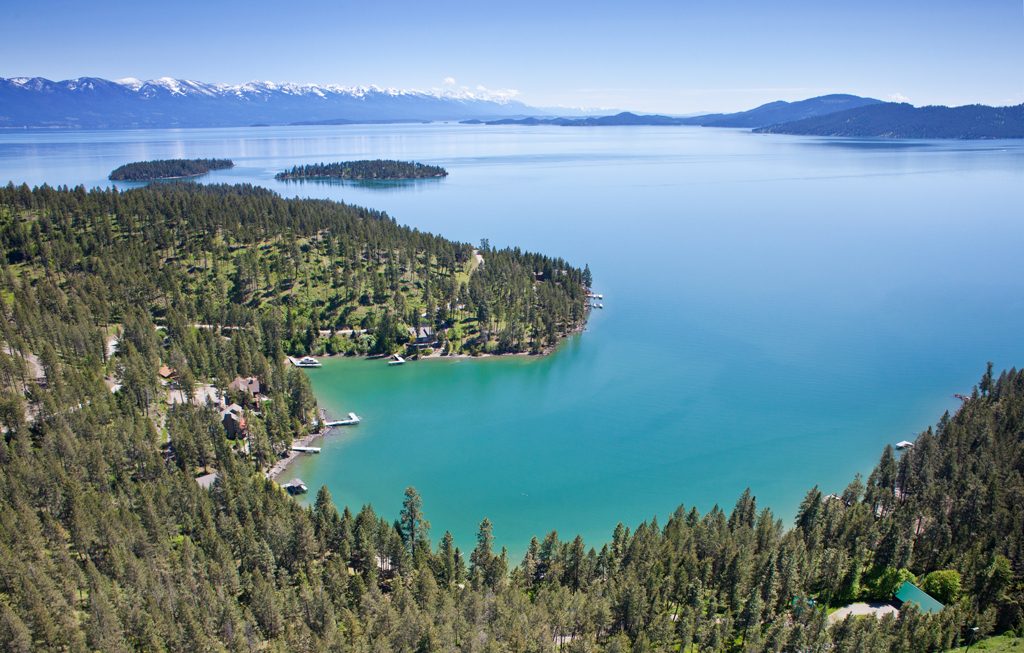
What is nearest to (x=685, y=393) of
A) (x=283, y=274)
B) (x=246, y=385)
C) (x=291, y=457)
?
(x=291, y=457)

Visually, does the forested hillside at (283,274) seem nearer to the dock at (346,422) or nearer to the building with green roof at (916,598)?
the dock at (346,422)

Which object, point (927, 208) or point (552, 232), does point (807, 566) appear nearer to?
point (552, 232)

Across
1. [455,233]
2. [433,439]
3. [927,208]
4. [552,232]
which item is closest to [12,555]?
[433,439]

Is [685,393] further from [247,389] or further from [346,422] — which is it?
[247,389]

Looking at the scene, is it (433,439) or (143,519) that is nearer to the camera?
(143,519)

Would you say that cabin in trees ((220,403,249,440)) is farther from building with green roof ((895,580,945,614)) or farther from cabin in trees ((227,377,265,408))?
building with green roof ((895,580,945,614))

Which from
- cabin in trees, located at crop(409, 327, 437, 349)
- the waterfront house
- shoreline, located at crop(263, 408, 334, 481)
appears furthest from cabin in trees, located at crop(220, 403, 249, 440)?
cabin in trees, located at crop(409, 327, 437, 349)
